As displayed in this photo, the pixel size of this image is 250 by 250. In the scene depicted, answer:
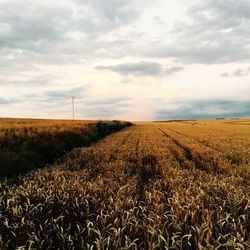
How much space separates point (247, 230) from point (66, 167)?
8.61 m

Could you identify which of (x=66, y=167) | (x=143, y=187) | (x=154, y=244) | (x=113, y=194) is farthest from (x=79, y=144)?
(x=154, y=244)

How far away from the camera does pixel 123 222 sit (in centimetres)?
612

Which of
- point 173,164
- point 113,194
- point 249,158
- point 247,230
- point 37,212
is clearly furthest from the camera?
point 249,158

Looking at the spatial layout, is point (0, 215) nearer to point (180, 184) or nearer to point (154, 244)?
point (154, 244)

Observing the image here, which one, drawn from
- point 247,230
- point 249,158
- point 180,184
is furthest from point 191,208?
point 249,158


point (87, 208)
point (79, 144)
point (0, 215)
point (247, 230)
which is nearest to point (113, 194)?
point (87, 208)

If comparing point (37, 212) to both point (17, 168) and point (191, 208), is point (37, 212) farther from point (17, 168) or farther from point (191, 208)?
point (17, 168)

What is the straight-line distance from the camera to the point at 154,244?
16.7ft

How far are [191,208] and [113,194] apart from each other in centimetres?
216

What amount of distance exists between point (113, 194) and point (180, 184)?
234 centimetres

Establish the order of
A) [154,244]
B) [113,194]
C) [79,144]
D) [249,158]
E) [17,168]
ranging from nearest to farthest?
[154,244], [113,194], [17,168], [249,158], [79,144]

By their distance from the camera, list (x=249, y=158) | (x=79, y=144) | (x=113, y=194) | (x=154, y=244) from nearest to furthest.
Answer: (x=154, y=244), (x=113, y=194), (x=249, y=158), (x=79, y=144)

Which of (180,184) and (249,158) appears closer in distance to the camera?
(180,184)

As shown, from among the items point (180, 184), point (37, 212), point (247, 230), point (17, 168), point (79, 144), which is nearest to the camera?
point (247, 230)
